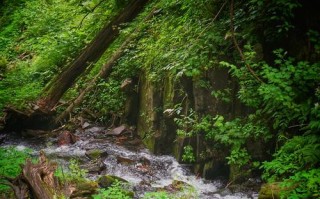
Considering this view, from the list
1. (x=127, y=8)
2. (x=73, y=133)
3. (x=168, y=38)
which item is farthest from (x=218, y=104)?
(x=127, y=8)

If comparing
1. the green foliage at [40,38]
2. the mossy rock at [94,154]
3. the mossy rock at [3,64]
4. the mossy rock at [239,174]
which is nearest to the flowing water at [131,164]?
the mossy rock at [94,154]

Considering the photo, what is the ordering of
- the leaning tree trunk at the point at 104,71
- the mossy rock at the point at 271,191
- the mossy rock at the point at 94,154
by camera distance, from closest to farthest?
the mossy rock at the point at 271,191 → the mossy rock at the point at 94,154 → the leaning tree trunk at the point at 104,71

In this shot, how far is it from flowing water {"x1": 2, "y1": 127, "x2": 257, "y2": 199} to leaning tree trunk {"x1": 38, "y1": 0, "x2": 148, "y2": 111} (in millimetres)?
1381

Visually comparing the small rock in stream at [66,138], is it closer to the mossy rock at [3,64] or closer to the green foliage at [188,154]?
the green foliage at [188,154]

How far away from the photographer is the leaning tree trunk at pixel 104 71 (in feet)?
31.5

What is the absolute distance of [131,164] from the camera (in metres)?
7.44

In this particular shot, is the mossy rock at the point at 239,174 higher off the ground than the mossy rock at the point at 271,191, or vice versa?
the mossy rock at the point at 271,191

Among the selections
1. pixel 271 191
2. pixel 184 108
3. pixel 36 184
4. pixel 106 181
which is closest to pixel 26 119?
pixel 106 181

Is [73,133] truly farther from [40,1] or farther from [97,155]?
[40,1]

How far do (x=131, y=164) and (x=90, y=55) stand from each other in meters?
4.38

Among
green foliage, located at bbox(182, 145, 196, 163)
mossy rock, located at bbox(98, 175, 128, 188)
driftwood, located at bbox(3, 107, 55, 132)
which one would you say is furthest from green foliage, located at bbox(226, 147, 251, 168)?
driftwood, located at bbox(3, 107, 55, 132)

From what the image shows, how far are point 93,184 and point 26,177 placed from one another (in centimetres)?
118

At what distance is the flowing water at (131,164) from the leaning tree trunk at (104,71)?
737 millimetres

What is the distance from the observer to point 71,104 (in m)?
9.81
